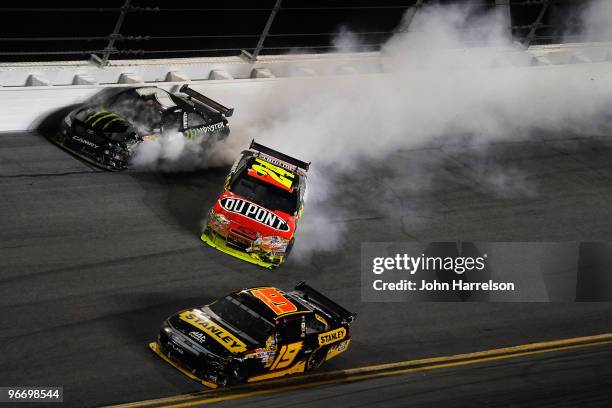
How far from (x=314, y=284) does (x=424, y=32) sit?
8880 mm

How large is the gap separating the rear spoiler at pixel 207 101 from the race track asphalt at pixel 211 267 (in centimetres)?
99

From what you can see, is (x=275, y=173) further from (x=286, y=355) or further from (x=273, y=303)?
(x=286, y=355)

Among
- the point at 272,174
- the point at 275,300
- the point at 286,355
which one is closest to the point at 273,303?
the point at 275,300

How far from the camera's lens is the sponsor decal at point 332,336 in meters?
13.4

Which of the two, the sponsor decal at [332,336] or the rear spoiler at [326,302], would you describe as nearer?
the sponsor decal at [332,336]

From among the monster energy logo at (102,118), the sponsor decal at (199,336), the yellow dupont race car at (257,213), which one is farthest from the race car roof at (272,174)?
the sponsor decal at (199,336)

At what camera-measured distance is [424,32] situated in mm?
22531

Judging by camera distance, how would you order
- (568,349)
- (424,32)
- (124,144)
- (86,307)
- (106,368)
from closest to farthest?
1. (106,368)
2. (86,307)
3. (568,349)
4. (124,144)
5. (424,32)

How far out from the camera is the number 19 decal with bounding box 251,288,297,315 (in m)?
13.5

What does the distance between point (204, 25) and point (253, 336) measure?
13540 mm

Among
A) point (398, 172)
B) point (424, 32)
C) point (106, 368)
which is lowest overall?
point (106, 368)

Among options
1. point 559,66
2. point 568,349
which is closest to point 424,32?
point 559,66

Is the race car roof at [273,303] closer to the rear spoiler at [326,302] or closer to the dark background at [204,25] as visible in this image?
the rear spoiler at [326,302]

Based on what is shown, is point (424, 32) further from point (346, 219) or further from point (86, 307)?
point (86, 307)
